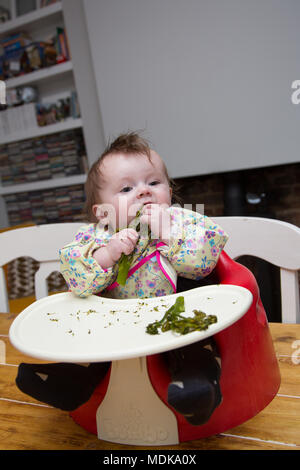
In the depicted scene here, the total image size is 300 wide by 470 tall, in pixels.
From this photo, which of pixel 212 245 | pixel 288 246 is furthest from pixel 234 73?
pixel 212 245

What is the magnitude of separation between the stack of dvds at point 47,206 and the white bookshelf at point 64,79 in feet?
0.34

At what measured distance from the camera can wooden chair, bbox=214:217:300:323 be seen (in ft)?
3.24

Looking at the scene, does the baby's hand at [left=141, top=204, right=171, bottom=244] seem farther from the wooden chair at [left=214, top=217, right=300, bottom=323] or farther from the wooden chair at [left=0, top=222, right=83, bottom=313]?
the wooden chair at [left=0, top=222, right=83, bottom=313]

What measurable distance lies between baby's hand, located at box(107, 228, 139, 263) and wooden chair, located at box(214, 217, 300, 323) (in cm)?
43

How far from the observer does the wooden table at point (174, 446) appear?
1.77ft

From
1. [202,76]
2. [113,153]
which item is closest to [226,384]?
[113,153]

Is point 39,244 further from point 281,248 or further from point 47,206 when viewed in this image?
point 47,206

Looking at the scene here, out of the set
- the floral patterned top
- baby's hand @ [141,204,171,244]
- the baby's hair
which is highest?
the baby's hair

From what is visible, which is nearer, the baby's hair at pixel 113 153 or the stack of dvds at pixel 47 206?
the baby's hair at pixel 113 153

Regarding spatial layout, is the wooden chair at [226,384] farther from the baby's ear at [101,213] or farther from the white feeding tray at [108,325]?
the baby's ear at [101,213]

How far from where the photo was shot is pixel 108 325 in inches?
21.4

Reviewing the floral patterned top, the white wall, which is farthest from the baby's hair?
the white wall
